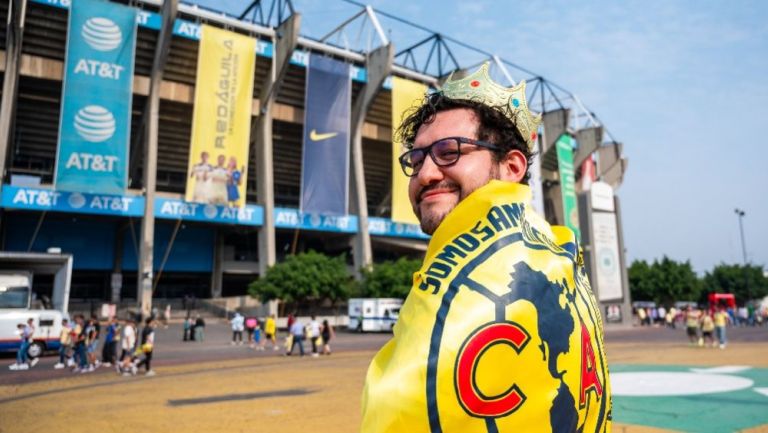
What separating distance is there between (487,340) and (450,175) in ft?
1.83

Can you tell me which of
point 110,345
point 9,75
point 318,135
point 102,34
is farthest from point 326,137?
point 110,345

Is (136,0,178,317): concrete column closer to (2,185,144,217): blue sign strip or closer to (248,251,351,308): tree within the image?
(2,185,144,217): blue sign strip

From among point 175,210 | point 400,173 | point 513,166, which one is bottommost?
point 513,166

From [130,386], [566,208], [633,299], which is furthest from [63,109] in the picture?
[633,299]

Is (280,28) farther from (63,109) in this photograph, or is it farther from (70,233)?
(70,233)

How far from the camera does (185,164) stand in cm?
4266

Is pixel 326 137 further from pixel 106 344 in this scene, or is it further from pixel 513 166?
pixel 513 166

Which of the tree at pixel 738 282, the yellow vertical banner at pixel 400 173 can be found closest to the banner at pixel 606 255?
the yellow vertical banner at pixel 400 173

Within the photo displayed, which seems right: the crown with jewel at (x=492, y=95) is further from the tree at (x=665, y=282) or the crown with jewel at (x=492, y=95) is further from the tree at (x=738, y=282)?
the tree at (x=738, y=282)

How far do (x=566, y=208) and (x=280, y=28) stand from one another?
1143 inches

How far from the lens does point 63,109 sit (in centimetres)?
2789

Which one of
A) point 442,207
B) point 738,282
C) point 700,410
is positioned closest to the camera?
point 442,207

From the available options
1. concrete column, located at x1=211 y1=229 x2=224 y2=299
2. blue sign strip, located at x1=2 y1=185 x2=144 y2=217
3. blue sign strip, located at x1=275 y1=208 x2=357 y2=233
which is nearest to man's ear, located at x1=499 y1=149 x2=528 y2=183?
blue sign strip, located at x1=2 y1=185 x2=144 y2=217

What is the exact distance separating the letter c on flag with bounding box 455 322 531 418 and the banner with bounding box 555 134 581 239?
4844cm
